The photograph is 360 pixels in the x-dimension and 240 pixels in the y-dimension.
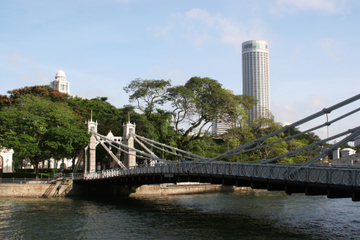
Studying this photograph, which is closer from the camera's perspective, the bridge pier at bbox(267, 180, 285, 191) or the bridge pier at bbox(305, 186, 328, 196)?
the bridge pier at bbox(305, 186, 328, 196)

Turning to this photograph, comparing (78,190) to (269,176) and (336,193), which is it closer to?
(269,176)

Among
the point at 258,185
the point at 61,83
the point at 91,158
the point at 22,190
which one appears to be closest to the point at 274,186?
the point at 258,185

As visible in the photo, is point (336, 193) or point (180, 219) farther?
point (180, 219)

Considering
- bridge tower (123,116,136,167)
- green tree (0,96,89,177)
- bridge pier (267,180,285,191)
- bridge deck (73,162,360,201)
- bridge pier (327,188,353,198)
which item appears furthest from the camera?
bridge tower (123,116,136,167)

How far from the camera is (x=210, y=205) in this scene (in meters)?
35.6

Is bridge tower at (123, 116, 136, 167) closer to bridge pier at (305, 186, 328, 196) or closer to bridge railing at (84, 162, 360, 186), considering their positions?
bridge railing at (84, 162, 360, 186)

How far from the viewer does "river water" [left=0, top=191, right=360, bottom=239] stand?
22359 millimetres

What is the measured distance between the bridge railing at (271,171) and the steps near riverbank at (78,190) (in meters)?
10.8

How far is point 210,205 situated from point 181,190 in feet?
43.3

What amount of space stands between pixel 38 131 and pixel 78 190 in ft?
27.5

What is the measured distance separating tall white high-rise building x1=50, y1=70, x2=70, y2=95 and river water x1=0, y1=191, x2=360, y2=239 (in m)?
134

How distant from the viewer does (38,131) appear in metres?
45.0

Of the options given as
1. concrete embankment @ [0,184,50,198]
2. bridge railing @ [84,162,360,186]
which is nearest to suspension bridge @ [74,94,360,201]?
bridge railing @ [84,162,360,186]

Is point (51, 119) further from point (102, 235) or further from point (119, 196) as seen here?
point (102, 235)
